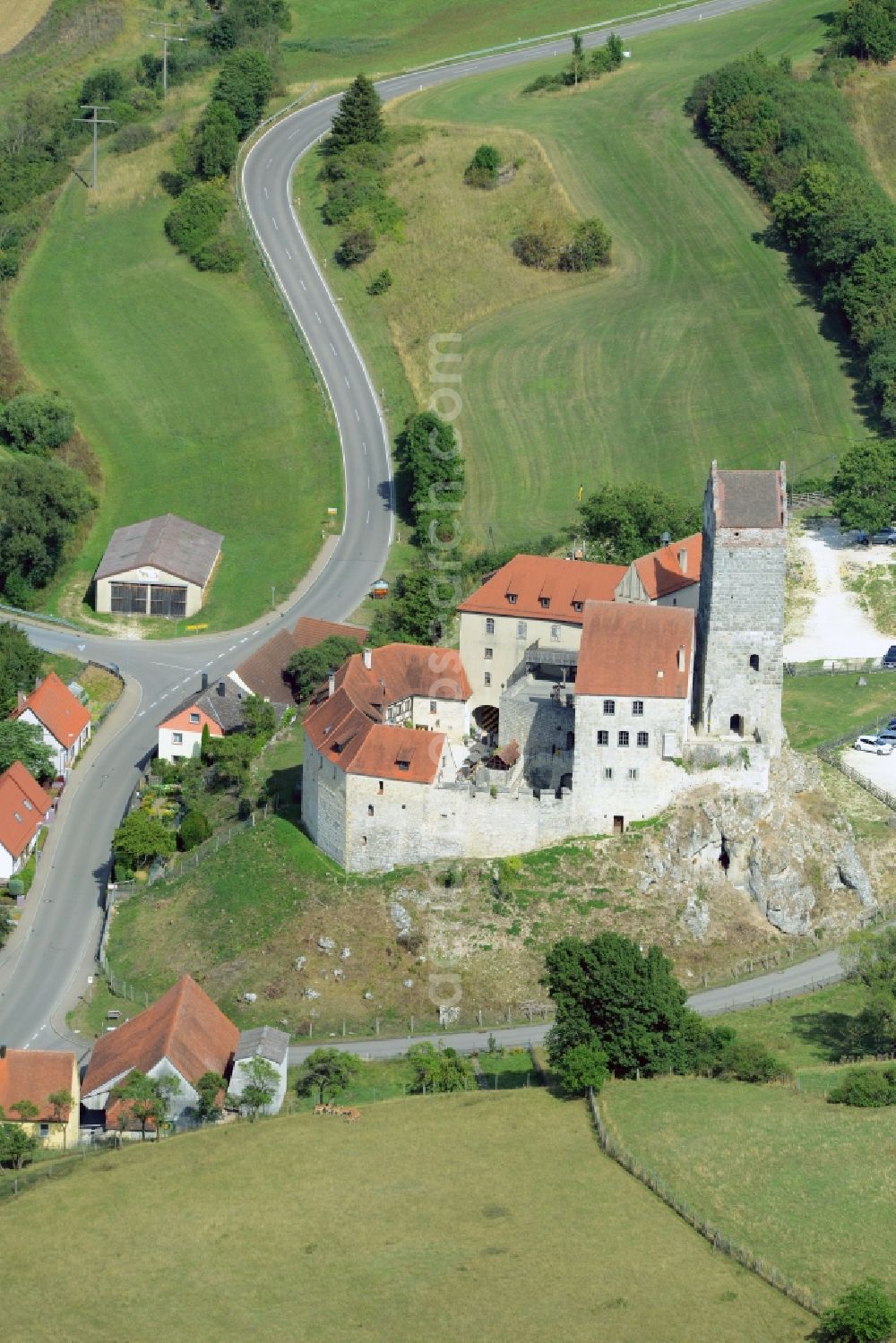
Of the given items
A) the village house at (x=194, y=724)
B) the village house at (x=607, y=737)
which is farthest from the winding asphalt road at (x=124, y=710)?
the village house at (x=607, y=737)

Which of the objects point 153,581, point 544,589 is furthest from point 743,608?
point 153,581

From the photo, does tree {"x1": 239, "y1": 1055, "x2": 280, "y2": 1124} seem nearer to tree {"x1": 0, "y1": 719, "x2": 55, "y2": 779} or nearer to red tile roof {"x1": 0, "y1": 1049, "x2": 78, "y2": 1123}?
red tile roof {"x1": 0, "y1": 1049, "x2": 78, "y2": 1123}

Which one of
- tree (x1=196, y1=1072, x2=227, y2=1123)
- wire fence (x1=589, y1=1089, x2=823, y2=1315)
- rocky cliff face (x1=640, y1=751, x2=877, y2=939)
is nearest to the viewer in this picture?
wire fence (x1=589, y1=1089, x2=823, y2=1315)

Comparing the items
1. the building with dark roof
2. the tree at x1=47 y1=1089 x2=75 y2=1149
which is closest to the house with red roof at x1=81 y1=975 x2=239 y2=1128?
the tree at x1=47 y1=1089 x2=75 y2=1149

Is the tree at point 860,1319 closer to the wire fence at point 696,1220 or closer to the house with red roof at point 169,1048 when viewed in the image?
the wire fence at point 696,1220

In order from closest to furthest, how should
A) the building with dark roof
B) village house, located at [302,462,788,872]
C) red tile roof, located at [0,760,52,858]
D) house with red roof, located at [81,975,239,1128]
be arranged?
house with red roof, located at [81,975,239,1128] < village house, located at [302,462,788,872] < red tile roof, located at [0,760,52,858] < the building with dark roof

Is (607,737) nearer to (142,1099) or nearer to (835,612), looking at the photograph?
(142,1099)

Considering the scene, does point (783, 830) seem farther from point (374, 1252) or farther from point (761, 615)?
point (374, 1252)

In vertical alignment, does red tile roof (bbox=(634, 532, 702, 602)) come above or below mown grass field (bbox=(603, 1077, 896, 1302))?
above
